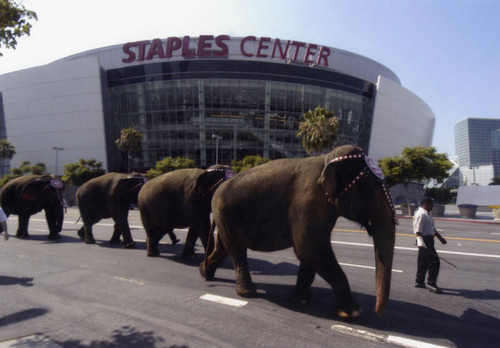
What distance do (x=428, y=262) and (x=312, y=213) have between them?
298cm

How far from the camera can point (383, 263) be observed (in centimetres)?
359

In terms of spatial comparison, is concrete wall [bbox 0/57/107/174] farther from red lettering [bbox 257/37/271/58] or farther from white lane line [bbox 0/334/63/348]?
white lane line [bbox 0/334/63/348]

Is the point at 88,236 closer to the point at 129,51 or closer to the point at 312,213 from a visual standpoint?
the point at 312,213

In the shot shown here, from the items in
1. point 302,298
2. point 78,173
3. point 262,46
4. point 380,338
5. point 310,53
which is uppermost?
point 262,46

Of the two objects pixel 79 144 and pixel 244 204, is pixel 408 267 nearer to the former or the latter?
pixel 244 204

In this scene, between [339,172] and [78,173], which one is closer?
[339,172]

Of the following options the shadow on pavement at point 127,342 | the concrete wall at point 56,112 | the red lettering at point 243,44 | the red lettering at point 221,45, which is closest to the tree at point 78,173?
the concrete wall at point 56,112

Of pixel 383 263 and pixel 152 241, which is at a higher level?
pixel 383 263

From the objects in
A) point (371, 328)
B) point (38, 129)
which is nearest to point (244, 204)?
point (371, 328)

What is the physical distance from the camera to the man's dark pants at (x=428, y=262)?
5382 millimetres

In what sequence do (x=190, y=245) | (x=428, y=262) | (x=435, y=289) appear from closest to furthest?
1. (x=435, y=289)
2. (x=428, y=262)
3. (x=190, y=245)

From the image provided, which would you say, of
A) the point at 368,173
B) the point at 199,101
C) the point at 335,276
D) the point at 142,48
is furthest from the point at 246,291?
the point at 142,48

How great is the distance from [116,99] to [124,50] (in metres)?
8.07

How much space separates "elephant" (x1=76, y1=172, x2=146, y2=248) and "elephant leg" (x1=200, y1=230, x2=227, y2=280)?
420cm
